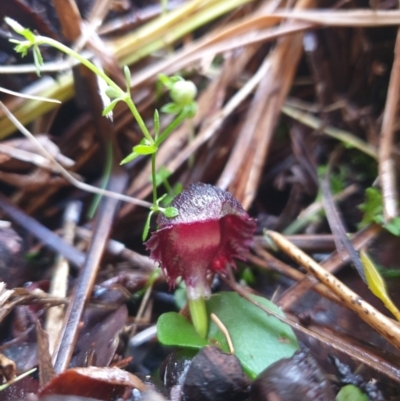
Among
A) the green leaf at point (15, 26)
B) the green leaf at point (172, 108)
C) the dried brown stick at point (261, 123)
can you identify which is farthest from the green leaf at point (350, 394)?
the green leaf at point (15, 26)

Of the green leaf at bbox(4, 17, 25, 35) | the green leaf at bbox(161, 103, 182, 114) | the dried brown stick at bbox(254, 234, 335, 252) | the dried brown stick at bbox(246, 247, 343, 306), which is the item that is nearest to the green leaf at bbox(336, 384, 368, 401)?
the dried brown stick at bbox(246, 247, 343, 306)

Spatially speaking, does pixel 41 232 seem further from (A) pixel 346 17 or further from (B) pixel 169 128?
(A) pixel 346 17

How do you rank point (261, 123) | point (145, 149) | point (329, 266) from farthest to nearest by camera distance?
point (261, 123) < point (329, 266) < point (145, 149)

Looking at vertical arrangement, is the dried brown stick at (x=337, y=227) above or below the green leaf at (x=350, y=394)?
above

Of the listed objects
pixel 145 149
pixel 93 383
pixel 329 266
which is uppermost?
pixel 145 149

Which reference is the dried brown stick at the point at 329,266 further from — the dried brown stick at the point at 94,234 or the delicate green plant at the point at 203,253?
the dried brown stick at the point at 94,234

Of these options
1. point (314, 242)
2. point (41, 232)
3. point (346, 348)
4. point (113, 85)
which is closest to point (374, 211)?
point (314, 242)
